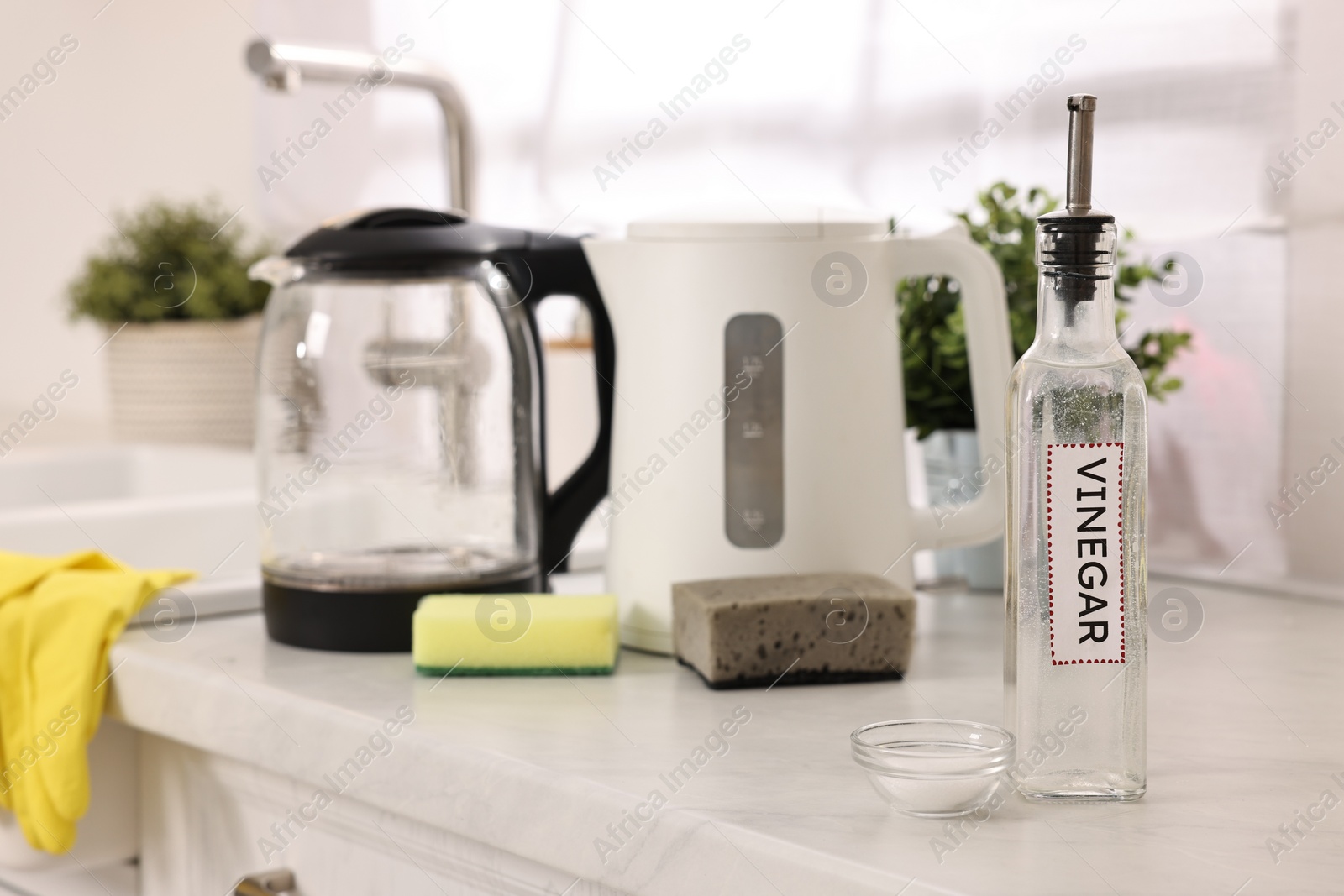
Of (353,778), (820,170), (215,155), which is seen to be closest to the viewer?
(353,778)

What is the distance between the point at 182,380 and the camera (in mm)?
1636

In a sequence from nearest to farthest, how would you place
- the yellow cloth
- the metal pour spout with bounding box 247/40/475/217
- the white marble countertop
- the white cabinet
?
the white marble countertop, the white cabinet, the yellow cloth, the metal pour spout with bounding box 247/40/475/217

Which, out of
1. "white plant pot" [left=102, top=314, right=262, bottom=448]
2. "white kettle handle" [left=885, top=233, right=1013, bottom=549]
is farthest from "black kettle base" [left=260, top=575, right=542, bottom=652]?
"white plant pot" [left=102, top=314, right=262, bottom=448]

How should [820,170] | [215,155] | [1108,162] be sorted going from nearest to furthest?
[1108,162]
[820,170]
[215,155]

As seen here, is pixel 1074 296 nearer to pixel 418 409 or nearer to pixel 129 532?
pixel 418 409

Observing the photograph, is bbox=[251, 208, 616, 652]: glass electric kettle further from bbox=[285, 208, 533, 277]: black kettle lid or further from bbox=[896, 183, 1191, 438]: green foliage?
bbox=[896, 183, 1191, 438]: green foliage

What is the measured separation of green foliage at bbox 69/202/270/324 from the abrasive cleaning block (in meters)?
1.10

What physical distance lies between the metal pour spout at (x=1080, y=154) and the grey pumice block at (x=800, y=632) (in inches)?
9.9

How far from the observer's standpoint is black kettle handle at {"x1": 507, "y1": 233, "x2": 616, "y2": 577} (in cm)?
80

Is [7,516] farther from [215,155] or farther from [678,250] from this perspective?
[215,155]

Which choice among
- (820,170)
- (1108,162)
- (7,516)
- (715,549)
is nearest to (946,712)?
(715,549)

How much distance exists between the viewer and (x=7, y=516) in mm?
1213

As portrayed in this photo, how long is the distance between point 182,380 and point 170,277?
0.42 ft

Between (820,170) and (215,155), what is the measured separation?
4.28 feet
